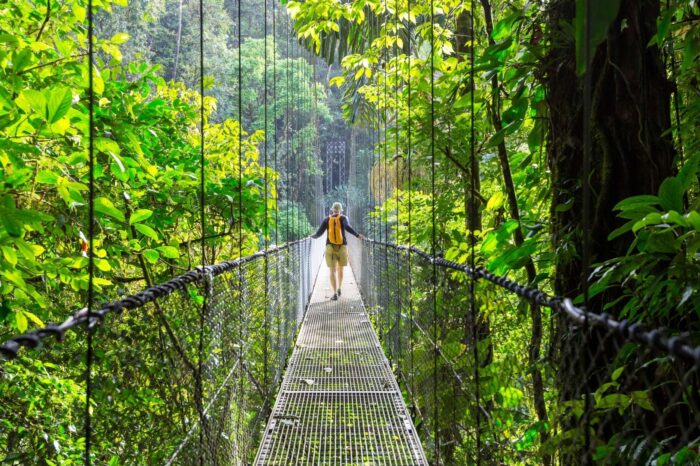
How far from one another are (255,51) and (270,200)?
18.8m

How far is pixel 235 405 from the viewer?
1650 mm

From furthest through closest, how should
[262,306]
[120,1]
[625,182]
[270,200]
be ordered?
1. [270,200]
2. [262,306]
3. [120,1]
4. [625,182]

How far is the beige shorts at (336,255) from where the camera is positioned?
5.55 m

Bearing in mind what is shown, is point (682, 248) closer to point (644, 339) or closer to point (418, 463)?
point (644, 339)

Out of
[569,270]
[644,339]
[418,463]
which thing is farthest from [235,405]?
[644,339]

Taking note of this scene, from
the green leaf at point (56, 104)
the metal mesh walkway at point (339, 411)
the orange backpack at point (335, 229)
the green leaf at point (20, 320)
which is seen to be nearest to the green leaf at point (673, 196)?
the green leaf at point (56, 104)

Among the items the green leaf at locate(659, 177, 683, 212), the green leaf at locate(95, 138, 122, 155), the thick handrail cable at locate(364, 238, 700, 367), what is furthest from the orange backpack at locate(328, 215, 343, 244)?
the green leaf at locate(659, 177, 683, 212)

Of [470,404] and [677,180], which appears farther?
[470,404]

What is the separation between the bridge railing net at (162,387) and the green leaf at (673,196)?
0.74m

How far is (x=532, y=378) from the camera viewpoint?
5.36ft

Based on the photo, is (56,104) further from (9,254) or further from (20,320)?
(20,320)

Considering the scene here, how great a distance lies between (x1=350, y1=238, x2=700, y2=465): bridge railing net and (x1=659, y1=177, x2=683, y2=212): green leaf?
158 mm

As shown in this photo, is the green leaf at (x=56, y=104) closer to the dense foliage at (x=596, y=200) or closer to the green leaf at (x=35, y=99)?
the green leaf at (x=35, y=99)

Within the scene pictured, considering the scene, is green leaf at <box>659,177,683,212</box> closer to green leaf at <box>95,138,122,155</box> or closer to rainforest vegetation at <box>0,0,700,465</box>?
rainforest vegetation at <box>0,0,700,465</box>
